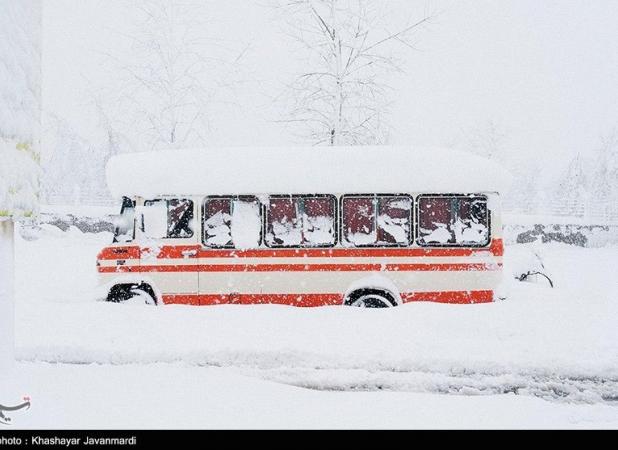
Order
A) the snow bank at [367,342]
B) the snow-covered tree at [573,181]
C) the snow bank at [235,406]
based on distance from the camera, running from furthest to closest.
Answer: the snow-covered tree at [573,181] < the snow bank at [367,342] < the snow bank at [235,406]

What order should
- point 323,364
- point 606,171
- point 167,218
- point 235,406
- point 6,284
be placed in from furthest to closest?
point 606,171, point 167,218, point 323,364, point 235,406, point 6,284

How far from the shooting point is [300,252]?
836cm

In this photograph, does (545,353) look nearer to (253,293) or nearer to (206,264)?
(253,293)

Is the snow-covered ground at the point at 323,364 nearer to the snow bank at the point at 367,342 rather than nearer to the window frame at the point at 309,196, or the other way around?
the snow bank at the point at 367,342

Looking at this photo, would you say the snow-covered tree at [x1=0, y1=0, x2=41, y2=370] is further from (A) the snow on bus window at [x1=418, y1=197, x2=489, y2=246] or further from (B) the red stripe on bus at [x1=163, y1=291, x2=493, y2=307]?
(A) the snow on bus window at [x1=418, y1=197, x2=489, y2=246]

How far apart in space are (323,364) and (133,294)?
3.93 metres

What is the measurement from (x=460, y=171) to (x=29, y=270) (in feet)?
46.5

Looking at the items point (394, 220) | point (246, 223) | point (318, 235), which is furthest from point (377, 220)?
point (246, 223)

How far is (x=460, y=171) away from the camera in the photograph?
27.4ft

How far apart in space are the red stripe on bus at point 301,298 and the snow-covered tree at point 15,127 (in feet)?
Result: 15.4

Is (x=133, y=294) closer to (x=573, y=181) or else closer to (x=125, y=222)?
(x=125, y=222)

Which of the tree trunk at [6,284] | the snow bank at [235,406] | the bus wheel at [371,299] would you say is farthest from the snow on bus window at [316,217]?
the tree trunk at [6,284]

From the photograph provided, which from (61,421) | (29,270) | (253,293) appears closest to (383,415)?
(61,421)

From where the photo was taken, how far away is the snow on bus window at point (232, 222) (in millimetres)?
8438
